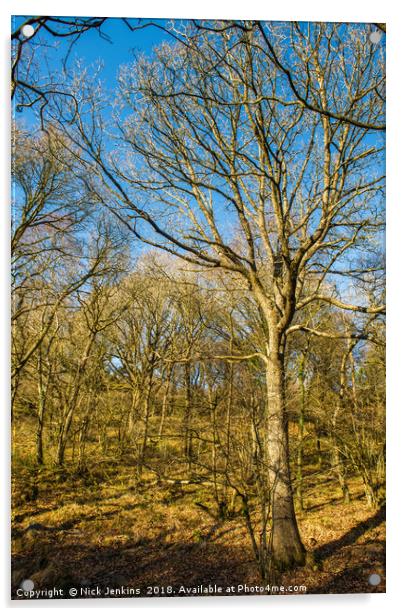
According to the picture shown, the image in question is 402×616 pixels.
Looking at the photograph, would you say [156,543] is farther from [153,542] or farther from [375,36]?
[375,36]

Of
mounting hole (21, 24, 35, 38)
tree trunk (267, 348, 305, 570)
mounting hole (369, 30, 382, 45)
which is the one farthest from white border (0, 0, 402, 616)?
tree trunk (267, 348, 305, 570)

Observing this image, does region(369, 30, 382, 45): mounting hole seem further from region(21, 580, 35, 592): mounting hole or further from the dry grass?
region(21, 580, 35, 592): mounting hole

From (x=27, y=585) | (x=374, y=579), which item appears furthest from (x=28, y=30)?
(x=374, y=579)

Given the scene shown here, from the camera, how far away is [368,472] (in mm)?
3262

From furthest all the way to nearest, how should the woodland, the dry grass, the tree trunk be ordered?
the tree trunk < the woodland < the dry grass

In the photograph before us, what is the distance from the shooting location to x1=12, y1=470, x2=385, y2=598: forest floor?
2.37m

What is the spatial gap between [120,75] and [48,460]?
9.62 feet

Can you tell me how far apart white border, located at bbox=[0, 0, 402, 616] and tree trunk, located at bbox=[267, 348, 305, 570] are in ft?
1.01

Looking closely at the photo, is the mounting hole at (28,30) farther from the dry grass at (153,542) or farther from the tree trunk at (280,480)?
the dry grass at (153,542)

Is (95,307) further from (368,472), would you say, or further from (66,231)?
(368,472)

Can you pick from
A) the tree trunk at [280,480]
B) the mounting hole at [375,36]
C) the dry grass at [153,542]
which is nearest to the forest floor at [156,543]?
the dry grass at [153,542]
